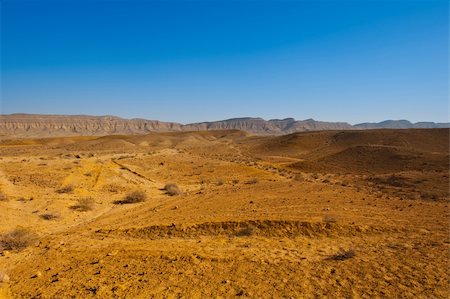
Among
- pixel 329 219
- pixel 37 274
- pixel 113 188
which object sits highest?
pixel 329 219

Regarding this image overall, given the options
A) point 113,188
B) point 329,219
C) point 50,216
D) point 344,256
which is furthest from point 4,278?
point 113,188

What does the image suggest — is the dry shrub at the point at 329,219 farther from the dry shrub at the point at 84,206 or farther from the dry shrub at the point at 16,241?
the dry shrub at the point at 84,206

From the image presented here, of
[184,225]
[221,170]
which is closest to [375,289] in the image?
[184,225]

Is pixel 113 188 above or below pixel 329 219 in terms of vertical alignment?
below

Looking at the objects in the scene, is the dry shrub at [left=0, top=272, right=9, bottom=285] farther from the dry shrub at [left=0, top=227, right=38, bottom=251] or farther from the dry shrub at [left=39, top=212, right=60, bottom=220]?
the dry shrub at [left=39, top=212, right=60, bottom=220]

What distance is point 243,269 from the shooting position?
8750 mm

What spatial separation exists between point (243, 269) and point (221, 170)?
22.6 meters

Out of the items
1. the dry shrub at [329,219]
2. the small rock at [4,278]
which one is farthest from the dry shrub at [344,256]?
the small rock at [4,278]

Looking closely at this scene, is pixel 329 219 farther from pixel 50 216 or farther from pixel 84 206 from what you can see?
pixel 50 216

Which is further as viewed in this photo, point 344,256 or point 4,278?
point 344,256

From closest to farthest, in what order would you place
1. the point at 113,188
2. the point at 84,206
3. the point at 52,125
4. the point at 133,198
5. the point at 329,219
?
the point at 329,219, the point at 84,206, the point at 133,198, the point at 113,188, the point at 52,125

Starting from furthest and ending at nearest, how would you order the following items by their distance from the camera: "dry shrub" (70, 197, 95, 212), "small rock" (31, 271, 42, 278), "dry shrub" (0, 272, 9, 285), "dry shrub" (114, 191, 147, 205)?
"dry shrub" (114, 191, 147, 205)
"dry shrub" (70, 197, 95, 212)
"small rock" (31, 271, 42, 278)
"dry shrub" (0, 272, 9, 285)

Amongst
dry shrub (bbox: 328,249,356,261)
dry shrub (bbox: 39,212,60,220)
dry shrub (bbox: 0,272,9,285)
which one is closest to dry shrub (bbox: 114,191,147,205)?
dry shrub (bbox: 39,212,60,220)

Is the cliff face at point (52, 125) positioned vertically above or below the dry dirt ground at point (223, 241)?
above
